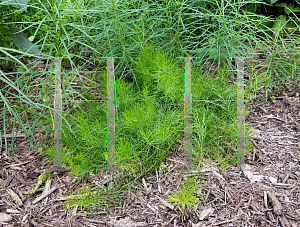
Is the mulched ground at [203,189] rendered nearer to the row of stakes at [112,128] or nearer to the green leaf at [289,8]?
the row of stakes at [112,128]

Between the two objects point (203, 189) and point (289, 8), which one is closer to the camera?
point (203, 189)

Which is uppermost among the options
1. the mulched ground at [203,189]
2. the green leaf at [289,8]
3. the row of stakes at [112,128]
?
the green leaf at [289,8]

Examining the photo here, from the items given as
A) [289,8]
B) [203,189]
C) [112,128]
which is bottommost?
[203,189]

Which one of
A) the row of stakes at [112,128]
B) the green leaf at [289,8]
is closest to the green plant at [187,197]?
the row of stakes at [112,128]

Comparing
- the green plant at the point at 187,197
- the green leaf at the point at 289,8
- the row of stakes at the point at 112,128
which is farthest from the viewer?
the green leaf at the point at 289,8

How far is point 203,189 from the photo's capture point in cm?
188

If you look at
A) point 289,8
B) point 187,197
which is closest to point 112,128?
point 187,197

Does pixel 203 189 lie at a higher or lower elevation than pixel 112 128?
lower

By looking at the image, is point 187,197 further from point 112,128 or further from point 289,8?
point 289,8

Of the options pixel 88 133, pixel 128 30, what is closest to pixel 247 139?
pixel 88 133

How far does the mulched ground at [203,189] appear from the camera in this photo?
1.72 metres

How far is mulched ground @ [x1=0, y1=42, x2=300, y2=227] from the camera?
1.72 metres

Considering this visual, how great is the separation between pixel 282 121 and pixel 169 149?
102 centimetres

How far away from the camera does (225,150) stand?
2.15 meters
